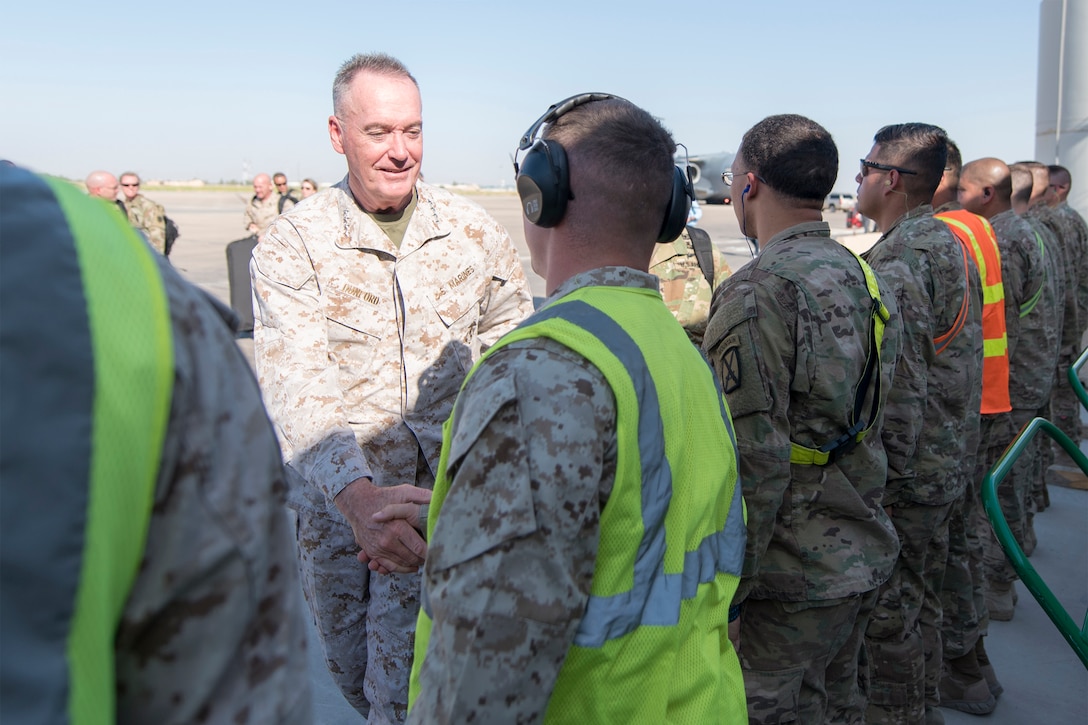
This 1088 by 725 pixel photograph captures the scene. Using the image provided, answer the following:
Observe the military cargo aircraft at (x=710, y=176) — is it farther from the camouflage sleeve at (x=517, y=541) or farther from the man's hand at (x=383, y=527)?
the camouflage sleeve at (x=517, y=541)

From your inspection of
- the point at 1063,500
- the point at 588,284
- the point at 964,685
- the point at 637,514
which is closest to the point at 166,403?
the point at 637,514

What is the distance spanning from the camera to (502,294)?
10.1 feet

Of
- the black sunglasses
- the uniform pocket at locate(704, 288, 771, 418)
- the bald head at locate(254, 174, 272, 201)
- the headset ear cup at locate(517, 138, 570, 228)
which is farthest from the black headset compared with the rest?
the bald head at locate(254, 174, 272, 201)

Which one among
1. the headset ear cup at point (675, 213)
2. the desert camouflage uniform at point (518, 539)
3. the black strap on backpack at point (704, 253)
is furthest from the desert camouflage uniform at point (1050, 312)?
the desert camouflage uniform at point (518, 539)

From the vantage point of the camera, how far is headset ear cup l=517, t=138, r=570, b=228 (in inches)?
Result: 66.1

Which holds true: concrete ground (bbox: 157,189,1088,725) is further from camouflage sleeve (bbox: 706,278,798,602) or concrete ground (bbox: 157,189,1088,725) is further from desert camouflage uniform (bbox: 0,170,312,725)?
desert camouflage uniform (bbox: 0,170,312,725)

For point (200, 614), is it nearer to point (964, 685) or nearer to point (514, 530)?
point (514, 530)

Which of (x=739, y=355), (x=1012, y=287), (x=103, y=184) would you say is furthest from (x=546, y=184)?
(x=103, y=184)

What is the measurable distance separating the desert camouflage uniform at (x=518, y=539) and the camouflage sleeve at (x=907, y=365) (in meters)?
1.98

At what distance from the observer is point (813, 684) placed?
8.63 feet

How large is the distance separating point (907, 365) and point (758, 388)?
118 cm

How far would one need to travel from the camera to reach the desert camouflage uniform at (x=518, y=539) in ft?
4.40

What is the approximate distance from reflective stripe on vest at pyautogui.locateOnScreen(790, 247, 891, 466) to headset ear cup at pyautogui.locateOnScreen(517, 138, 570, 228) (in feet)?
4.06

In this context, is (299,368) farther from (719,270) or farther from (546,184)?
(719,270)
